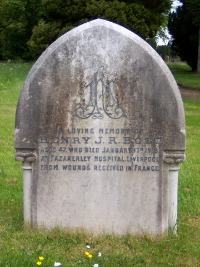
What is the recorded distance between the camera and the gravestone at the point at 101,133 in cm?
614

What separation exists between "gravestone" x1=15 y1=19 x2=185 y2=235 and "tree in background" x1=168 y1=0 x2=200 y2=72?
3392cm

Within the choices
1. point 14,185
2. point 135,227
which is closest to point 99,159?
point 135,227

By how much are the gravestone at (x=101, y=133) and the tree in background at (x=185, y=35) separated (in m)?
33.9

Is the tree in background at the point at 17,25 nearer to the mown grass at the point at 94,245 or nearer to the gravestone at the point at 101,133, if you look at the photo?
the mown grass at the point at 94,245

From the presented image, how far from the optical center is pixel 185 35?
4175cm

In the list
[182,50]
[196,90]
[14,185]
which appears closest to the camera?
[14,185]

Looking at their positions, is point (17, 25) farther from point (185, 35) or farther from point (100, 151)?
point (100, 151)

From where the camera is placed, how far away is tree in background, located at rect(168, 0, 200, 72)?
4094 cm

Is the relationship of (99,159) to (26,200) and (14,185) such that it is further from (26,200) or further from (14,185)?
(14,185)

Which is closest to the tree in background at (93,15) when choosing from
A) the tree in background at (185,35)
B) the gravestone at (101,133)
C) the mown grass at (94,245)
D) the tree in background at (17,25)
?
the tree in background at (185,35)

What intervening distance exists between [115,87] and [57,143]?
766 millimetres

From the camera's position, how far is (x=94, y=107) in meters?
6.24

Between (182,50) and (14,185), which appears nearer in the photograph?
(14,185)

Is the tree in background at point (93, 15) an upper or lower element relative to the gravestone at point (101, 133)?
upper
